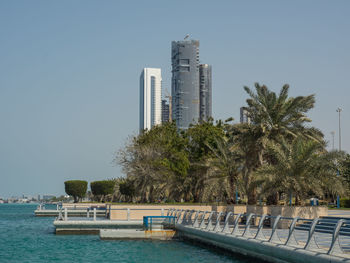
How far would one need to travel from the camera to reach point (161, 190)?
55.6m

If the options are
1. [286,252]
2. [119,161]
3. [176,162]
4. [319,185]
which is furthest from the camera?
[119,161]

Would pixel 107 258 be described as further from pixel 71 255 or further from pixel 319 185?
pixel 319 185

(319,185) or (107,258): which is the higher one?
(319,185)

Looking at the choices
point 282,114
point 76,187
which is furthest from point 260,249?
point 76,187

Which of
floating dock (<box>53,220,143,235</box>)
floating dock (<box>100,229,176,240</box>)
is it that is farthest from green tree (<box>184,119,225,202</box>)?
floating dock (<box>100,229,176,240</box>)

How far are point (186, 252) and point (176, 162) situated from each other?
2918 centimetres

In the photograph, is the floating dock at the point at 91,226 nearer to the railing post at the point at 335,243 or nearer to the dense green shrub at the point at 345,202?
the railing post at the point at 335,243

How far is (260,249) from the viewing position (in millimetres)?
19312

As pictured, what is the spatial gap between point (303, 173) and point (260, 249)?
12038mm

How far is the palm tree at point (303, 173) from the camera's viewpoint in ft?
97.9

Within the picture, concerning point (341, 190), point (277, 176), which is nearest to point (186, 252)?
point (277, 176)

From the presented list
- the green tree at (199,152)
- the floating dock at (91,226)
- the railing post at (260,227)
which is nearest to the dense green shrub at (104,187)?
the green tree at (199,152)

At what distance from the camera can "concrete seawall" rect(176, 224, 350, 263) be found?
15.2 metres

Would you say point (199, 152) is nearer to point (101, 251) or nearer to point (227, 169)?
point (227, 169)
